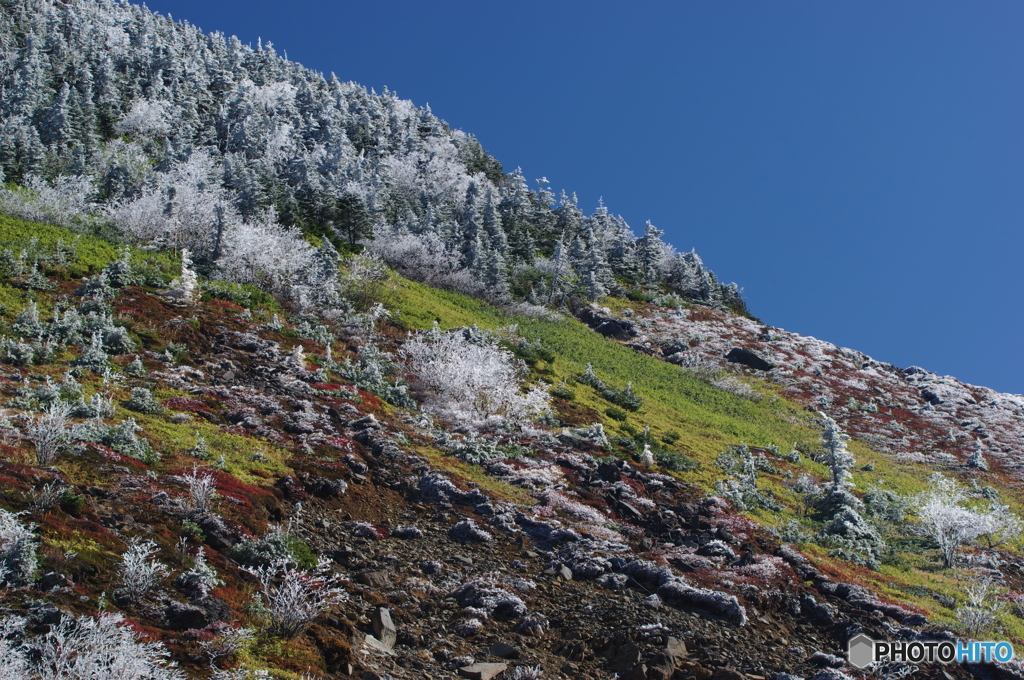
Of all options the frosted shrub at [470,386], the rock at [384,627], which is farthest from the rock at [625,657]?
the frosted shrub at [470,386]

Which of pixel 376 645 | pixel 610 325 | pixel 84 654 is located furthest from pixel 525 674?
pixel 610 325

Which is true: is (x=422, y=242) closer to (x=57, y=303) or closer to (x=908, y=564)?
(x=57, y=303)

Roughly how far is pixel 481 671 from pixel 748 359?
60.7m

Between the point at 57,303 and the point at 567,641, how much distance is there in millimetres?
26807

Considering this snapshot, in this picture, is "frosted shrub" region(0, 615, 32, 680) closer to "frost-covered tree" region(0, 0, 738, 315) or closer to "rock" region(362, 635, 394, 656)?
"rock" region(362, 635, 394, 656)

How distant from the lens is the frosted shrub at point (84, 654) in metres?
8.52

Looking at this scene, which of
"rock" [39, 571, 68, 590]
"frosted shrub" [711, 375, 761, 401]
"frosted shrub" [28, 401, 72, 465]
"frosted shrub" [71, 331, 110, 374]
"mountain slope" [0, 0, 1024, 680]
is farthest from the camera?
"frosted shrub" [711, 375, 761, 401]

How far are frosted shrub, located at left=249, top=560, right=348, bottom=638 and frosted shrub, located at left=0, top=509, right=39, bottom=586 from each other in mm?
3479

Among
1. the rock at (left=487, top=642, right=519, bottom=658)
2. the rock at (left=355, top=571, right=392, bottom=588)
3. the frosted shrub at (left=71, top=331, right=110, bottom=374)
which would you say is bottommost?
the rock at (left=487, top=642, right=519, bottom=658)

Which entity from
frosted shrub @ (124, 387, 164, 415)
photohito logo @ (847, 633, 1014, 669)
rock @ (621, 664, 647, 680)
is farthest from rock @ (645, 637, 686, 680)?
frosted shrub @ (124, 387, 164, 415)

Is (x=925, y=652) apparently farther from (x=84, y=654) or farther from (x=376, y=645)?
(x=84, y=654)

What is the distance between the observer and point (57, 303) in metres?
29.5

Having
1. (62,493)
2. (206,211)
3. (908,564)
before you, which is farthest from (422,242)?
(62,493)

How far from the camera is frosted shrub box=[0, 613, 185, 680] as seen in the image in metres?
8.52
